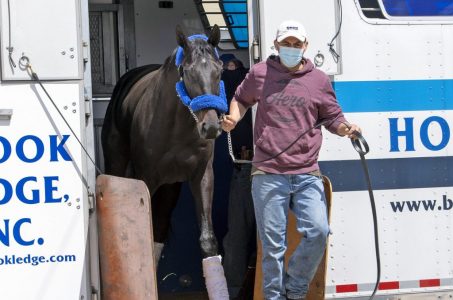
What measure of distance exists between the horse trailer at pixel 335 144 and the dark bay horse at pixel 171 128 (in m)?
0.34

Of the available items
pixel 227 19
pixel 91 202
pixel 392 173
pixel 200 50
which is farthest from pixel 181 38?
pixel 227 19

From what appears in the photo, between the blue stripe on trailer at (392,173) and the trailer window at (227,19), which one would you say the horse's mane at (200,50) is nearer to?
the blue stripe on trailer at (392,173)

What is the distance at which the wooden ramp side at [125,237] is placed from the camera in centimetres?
428

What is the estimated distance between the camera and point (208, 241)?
4914 mm

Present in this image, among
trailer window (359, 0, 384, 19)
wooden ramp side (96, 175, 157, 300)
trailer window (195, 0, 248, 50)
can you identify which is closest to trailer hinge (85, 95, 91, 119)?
wooden ramp side (96, 175, 157, 300)

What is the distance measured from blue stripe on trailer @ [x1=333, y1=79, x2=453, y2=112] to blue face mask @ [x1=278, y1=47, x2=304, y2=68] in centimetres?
50

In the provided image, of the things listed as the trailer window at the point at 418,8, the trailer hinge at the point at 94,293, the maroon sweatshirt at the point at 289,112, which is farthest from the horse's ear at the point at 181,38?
the trailer hinge at the point at 94,293

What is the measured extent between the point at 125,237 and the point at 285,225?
83 cm

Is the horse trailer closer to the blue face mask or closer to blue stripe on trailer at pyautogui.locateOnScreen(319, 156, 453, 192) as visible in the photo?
blue stripe on trailer at pyautogui.locateOnScreen(319, 156, 453, 192)

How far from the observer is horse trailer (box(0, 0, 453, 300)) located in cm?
422

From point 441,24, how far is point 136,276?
224 cm

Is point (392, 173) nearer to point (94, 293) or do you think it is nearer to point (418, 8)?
point (418, 8)

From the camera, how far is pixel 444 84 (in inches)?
189

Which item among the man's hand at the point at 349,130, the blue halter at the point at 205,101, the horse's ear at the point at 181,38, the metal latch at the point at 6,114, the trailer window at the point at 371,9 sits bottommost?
the man's hand at the point at 349,130
